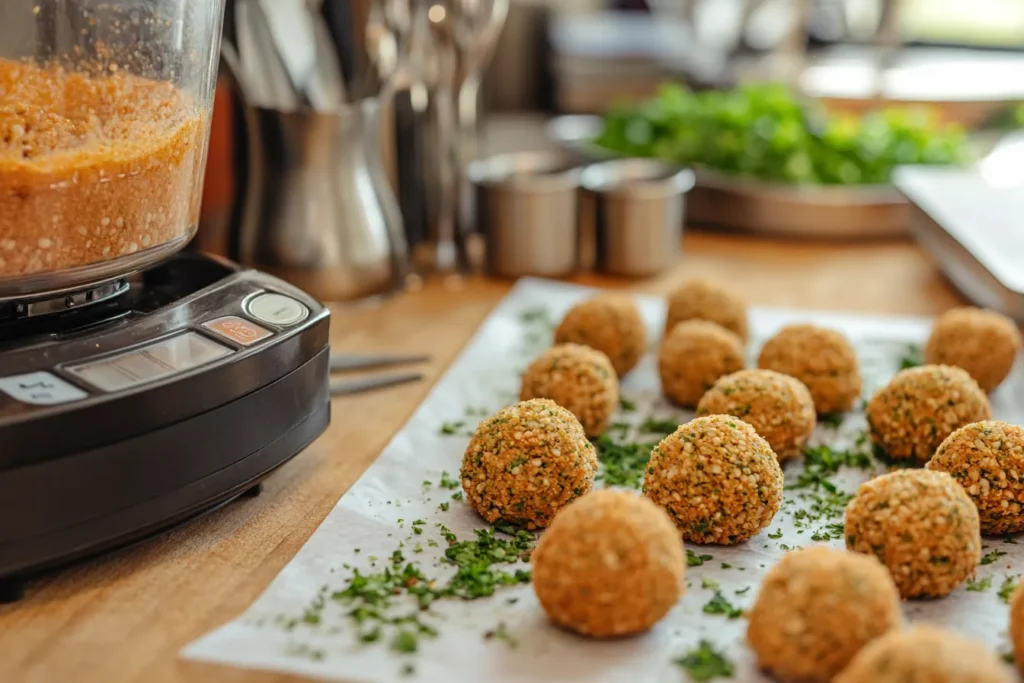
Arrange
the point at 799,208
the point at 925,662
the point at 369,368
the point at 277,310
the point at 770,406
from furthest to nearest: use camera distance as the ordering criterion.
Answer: the point at 799,208
the point at 369,368
the point at 770,406
the point at 277,310
the point at 925,662

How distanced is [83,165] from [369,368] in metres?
0.77

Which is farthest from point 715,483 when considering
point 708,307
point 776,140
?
point 776,140

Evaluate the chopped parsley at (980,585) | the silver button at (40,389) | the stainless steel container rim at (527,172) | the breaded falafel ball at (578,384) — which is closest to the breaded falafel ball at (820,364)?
the breaded falafel ball at (578,384)

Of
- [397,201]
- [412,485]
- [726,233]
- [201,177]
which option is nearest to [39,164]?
[201,177]

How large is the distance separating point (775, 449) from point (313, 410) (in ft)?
2.14

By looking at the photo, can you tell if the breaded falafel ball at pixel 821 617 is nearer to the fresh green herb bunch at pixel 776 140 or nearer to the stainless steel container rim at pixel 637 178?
the stainless steel container rim at pixel 637 178

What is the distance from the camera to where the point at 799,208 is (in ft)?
8.64

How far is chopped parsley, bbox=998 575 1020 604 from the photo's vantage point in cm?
126

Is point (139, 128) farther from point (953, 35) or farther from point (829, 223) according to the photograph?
point (953, 35)

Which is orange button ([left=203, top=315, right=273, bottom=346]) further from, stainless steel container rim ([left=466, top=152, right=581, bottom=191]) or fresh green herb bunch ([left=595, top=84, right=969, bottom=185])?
fresh green herb bunch ([left=595, top=84, right=969, bottom=185])

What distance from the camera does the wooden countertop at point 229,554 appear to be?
1152 millimetres

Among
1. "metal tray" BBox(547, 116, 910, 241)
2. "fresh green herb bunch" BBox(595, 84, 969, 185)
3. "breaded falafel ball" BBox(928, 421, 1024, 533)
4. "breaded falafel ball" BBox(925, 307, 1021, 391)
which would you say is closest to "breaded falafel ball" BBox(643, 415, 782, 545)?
"breaded falafel ball" BBox(928, 421, 1024, 533)

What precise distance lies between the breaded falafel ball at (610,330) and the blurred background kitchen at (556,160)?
1.42 ft

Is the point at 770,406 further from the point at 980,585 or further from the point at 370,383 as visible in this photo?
the point at 370,383
